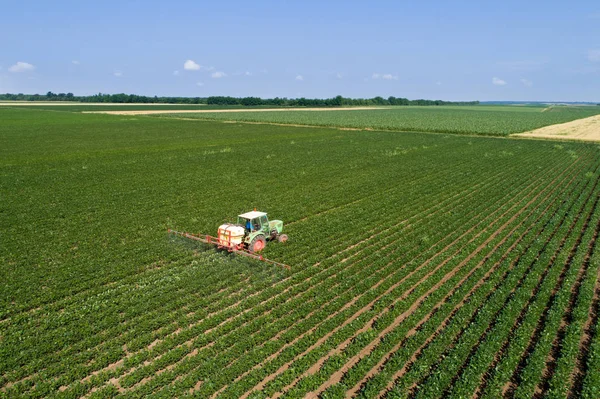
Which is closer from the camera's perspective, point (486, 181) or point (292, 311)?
point (292, 311)

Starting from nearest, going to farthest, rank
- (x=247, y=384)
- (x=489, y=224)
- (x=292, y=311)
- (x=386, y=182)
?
(x=247, y=384) < (x=292, y=311) < (x=489, y=224) < (x=386, y=182)

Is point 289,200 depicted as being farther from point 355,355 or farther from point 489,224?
point 355,355

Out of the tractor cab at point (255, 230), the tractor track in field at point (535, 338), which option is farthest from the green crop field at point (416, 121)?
the tractor cab at point (255, 230)

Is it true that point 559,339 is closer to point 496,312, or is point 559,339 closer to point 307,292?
point 496,312

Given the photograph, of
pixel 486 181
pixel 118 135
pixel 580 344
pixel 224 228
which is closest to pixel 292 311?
pixel 224 228

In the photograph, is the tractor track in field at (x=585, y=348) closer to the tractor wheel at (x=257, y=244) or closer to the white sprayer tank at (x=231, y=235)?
the tractor wheel at (x=257, y=244)

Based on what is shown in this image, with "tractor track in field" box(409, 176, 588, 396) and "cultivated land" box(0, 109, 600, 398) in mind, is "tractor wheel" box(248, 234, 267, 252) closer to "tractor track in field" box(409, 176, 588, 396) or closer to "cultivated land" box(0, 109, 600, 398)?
"cultivated land" box(0, 109, 600, 398)

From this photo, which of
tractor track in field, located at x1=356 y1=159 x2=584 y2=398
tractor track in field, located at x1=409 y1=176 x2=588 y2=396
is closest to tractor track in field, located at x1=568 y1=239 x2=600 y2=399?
tractor track in field, located at x1=409 y1=176 x2=588 y2=396

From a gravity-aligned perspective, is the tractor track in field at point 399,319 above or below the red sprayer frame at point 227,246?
below
